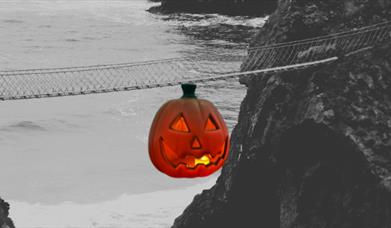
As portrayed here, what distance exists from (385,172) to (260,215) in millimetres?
4717

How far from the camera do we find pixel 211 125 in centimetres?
618

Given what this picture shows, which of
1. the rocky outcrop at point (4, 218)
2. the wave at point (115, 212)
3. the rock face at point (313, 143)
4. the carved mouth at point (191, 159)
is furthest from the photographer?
the wave at point (115, 212)

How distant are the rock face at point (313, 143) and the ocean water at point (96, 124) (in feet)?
22.0

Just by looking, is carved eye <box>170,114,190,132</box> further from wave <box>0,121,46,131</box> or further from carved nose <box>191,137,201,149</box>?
wave <box>0,121,46,131</box>

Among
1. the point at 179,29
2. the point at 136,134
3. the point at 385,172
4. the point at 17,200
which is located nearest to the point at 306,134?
the point at 385,172

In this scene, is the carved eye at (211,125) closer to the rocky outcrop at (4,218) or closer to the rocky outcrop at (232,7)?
the rocky outcrop at (4,218)

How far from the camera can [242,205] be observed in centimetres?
1941

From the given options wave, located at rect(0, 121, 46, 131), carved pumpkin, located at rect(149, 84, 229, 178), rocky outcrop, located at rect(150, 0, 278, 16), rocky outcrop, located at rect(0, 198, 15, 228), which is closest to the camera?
carved pumpkin, located at rect(149, 84, 229, 178)

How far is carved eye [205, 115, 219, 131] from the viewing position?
6.13m

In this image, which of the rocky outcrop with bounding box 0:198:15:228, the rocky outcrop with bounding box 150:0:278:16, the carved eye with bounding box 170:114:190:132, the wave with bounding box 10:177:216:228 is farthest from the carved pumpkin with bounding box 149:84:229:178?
the rocky outcrop with bounding box 150:0:278:16

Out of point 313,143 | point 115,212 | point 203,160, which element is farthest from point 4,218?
point 203,160

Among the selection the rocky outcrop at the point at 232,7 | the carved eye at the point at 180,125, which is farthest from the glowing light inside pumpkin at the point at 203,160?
the rocky outcrop at the point at 232,7

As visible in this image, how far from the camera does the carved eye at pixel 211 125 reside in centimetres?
613

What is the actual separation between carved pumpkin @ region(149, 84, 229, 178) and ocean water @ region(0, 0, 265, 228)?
19.6m
